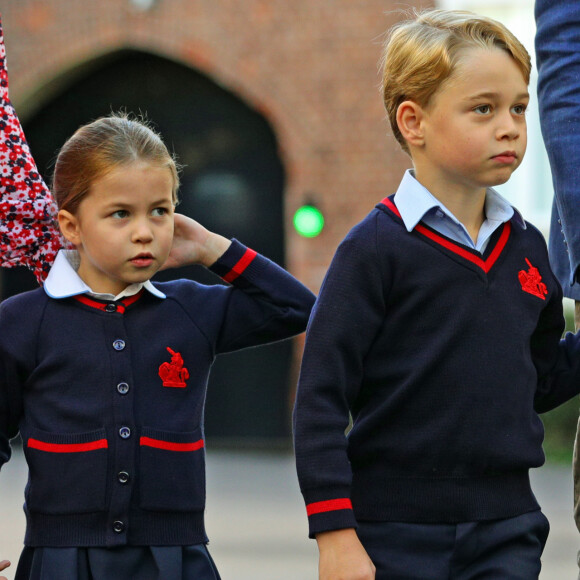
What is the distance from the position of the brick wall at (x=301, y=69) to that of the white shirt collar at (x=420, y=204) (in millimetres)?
8247

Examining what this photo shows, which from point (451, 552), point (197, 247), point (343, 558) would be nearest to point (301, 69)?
point (197, 247)

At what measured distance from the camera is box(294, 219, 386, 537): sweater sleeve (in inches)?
103

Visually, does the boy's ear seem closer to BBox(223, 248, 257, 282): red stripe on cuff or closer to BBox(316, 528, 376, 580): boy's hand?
BBox(223, 248, 257, 282): red stripe on cuff

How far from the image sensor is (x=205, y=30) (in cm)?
1148

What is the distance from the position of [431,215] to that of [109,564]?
1048mm

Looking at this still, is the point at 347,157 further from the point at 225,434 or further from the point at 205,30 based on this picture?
the point at 225,434

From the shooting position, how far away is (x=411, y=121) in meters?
2.86

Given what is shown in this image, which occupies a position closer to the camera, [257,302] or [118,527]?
[118,527]

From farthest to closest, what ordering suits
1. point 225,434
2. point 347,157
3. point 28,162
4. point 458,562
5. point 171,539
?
point 225,434, point 347,157, point 28,162, point 171,539, point 458,562

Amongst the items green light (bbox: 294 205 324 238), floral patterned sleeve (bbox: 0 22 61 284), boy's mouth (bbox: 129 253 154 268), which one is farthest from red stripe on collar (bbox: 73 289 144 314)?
green light (bbox: 294 205 324 238)

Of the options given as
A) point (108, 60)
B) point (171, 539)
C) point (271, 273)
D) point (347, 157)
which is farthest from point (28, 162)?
point (108, 60)

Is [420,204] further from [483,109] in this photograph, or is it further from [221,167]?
[221,167]

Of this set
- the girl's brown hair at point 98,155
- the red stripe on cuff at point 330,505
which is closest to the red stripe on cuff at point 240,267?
the girl's brown hair at point 98,155

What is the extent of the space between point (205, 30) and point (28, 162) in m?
8.45
